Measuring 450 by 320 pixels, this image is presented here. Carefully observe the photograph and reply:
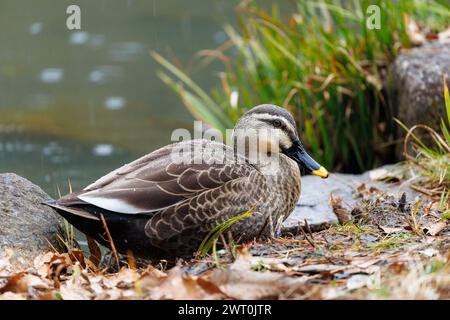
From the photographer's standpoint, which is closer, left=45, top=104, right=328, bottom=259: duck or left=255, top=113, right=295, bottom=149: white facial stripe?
left=45, top=104, right=328, bottom=259: duck

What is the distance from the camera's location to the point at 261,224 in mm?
4703

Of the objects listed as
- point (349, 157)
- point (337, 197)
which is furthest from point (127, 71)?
point (337, 197)

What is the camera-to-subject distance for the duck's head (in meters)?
5.00

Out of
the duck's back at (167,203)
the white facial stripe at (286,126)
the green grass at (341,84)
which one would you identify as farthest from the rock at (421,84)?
the duck's back at (167,203)

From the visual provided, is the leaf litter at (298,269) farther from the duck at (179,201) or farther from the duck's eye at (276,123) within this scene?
the duck's eye at (276,123)

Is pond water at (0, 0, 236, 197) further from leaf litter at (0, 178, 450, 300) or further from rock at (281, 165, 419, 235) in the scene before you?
leaf litter at (0, 178, 450, 300)

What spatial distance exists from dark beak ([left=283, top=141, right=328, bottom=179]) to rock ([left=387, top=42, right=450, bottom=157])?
1.78 m

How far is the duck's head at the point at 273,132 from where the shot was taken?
5000mm

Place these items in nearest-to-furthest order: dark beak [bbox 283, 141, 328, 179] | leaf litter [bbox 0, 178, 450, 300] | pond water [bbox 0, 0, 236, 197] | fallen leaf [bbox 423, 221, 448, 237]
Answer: leaf litter [bbox 0, 178, 450, 300], fallen leaf [bbox 423, 221, 448, 237], dark beak [bbox 283, 141, 328, 179], pond water [bbox 0, 0, 236, 197]

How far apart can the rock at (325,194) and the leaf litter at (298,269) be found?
0.24 m

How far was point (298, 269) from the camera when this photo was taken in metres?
3.71

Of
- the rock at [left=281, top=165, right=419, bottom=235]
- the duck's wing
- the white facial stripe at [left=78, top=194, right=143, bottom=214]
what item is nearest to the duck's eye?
the duck's wing

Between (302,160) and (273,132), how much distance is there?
245 millimetres
